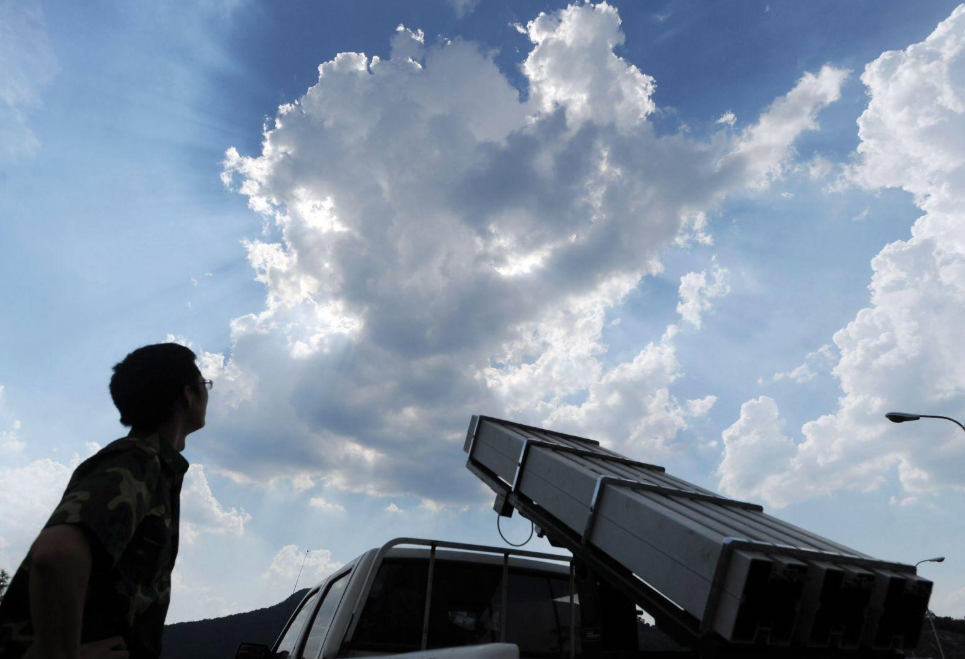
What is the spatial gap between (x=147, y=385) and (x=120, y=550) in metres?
0.75

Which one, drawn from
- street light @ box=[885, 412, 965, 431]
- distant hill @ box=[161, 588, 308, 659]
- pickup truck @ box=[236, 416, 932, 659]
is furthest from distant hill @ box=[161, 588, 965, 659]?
pickup truck @ box=[236, 416, 932, 659]

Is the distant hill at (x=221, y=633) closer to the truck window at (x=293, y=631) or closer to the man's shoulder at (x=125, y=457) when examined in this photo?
the truck window at (x=293, y=631)

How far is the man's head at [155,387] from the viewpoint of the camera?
92.0 inches

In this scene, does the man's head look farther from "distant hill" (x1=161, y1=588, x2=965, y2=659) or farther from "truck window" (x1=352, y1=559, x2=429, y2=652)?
"distant hill" (x1=161, y1=588, x2=965, y2=659)

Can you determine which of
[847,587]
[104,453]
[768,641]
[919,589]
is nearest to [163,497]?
[104,453]

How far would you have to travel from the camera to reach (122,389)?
7.68 ft

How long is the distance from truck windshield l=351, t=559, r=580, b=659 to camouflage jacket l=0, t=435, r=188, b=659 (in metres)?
1.54

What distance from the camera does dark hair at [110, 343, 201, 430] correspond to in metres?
2.33

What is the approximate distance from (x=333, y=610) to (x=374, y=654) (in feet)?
1.70

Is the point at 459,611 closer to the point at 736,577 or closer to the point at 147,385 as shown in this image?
the point at 736,577

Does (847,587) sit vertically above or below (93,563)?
above

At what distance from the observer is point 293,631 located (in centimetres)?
494

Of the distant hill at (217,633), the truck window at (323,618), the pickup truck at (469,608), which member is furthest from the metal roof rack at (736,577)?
the distant hill at (217,633)

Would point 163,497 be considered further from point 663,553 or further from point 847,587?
point 847,587
